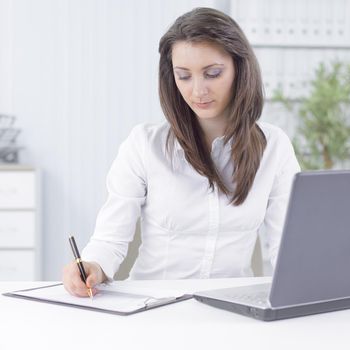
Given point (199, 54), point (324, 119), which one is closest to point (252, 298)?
point (199, 54)

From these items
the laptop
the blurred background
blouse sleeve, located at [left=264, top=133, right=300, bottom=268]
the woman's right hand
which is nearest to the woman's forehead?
blouse sleeve, located at [left=264, top=133, right=300, bottom=268]

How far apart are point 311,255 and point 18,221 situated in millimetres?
2932

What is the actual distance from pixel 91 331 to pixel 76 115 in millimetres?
3316

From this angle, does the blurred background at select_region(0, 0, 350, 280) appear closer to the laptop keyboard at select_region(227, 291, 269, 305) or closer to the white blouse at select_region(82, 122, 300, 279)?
the white blouse at select_region(82, 122, 300, 279)

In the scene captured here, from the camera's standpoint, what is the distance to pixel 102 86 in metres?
4.51

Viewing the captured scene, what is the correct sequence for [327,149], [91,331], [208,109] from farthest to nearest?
[327,149] → [208,109] → [91,331]

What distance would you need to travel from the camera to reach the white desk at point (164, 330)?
1.19m

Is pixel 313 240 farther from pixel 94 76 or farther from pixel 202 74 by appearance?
pixel 94 76

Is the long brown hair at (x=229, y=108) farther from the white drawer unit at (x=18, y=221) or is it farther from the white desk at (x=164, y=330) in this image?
the white drawer unit at (x=18, y=221)

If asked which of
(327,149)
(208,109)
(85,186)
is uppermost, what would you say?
(208,109)

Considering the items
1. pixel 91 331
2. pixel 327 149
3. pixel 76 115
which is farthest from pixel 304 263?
pixel 76 115

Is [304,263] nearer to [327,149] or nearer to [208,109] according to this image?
[208,109]

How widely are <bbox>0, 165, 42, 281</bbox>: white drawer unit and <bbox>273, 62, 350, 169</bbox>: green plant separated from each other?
1.50 meters

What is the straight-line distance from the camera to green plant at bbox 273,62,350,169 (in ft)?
13.8
